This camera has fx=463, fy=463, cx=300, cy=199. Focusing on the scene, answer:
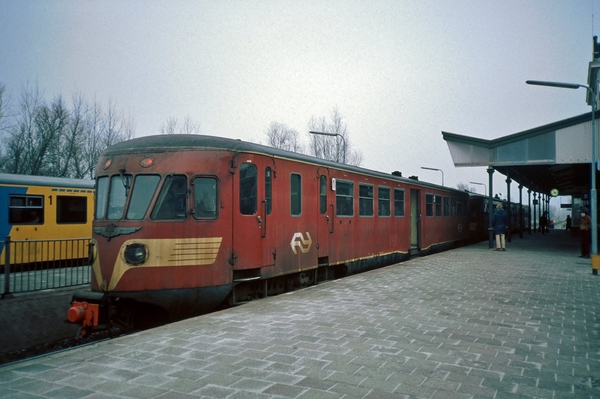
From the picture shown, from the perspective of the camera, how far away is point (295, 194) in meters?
9.61

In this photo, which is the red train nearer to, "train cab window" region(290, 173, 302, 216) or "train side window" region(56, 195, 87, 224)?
"train cab window" region(290, 173, 302, 216)

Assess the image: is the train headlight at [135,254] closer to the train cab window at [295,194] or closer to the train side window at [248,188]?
the train side window at [248,188]

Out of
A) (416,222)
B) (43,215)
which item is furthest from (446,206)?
(43,215)

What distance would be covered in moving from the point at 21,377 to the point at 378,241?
10899 mm

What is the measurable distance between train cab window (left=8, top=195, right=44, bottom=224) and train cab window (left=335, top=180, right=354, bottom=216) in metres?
8.89

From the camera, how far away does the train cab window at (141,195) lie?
7227mm

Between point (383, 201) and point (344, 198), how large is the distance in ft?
9.78

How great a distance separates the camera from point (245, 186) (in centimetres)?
807

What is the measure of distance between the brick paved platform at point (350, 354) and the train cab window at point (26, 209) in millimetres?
8985

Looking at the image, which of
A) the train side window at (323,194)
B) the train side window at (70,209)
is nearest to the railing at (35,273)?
the train side window at (70,209)

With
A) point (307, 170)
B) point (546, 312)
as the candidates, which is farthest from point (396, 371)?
point (307, 170)

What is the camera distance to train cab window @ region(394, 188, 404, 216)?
15.4m

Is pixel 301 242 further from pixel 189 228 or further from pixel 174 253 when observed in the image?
pixel 174 253

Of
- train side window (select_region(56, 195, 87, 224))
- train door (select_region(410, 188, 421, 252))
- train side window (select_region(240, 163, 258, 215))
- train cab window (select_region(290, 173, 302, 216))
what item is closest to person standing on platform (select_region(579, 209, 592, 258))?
train door (select_region(410, 188, 421, 252))
